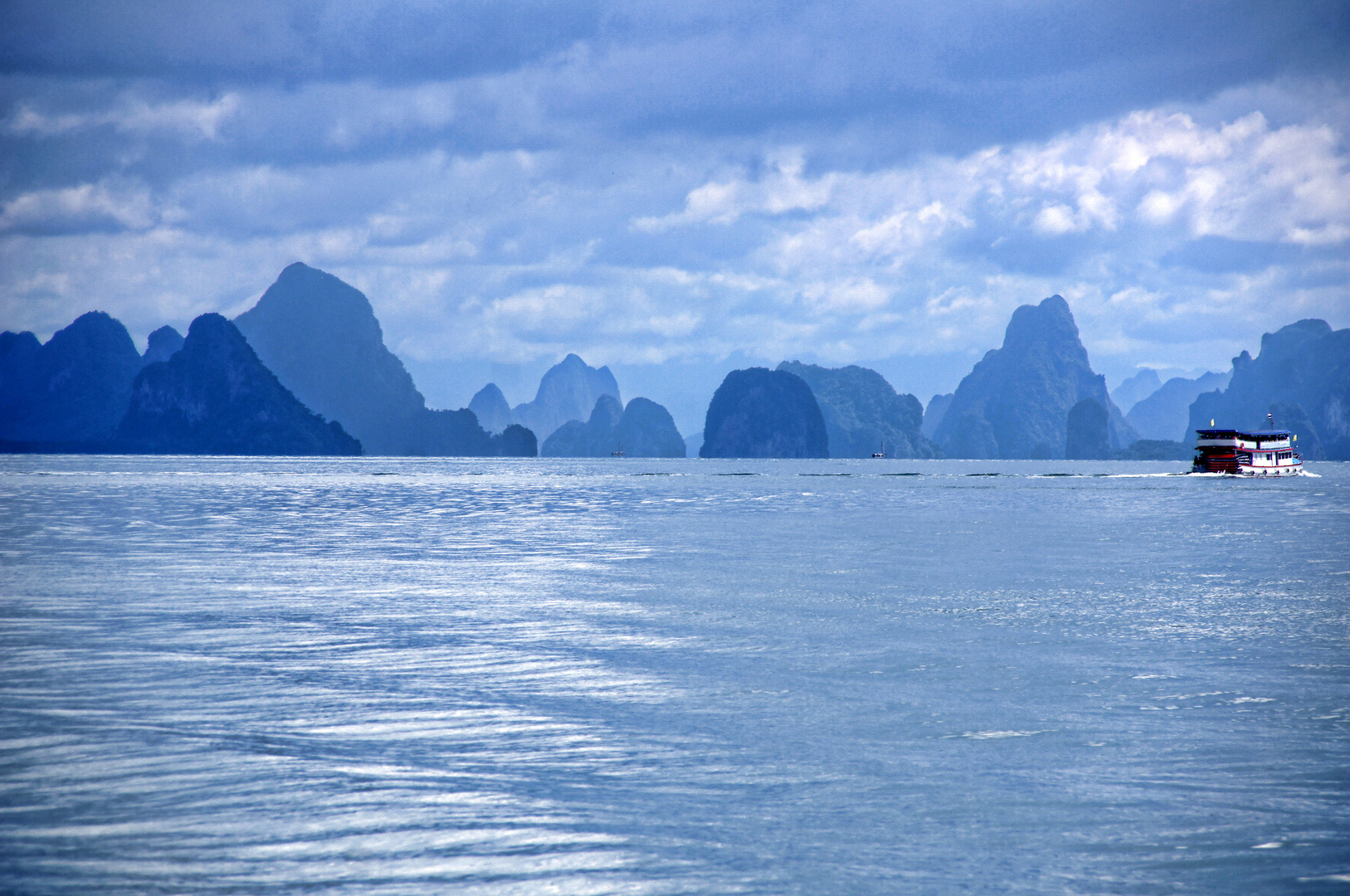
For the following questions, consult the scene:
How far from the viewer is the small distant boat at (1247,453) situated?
5758 inches

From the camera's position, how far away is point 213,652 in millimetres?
17875

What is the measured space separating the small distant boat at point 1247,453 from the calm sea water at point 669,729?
128 m

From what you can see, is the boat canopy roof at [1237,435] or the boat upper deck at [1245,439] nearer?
the boat canopy roof at [1237,435]

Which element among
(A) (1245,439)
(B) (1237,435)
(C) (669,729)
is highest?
(B) (1237,435)

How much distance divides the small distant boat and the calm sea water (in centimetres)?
12777

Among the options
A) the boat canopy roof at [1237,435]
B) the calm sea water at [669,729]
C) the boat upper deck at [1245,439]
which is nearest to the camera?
the calm sea water at [669,729]

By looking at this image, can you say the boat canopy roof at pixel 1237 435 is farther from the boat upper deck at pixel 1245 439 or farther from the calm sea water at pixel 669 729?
the calm sea water at pixel 669 729

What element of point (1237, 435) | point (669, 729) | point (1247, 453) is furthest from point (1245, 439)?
point (669, 729)

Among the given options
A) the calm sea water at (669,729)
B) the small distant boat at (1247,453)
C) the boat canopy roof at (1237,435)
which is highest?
the boat canopy roof at (1237,435)

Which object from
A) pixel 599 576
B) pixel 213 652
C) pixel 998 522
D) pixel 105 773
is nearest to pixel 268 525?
pixel 599 576

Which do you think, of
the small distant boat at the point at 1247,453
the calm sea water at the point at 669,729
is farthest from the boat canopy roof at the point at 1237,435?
the calm sea water at the point at 669,729

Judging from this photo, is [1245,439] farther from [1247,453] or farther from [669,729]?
[669,729]

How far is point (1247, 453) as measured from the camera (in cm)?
14625

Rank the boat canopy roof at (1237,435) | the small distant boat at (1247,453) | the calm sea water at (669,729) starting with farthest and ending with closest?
the small distant boat at (1247,453)
the boat canopy roof at (1237,435)
the calm sea water at (669,729)
